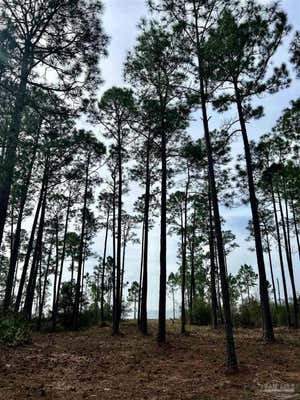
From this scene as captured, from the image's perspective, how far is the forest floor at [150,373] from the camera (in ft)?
17.5

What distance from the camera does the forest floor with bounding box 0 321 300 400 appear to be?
210 inches

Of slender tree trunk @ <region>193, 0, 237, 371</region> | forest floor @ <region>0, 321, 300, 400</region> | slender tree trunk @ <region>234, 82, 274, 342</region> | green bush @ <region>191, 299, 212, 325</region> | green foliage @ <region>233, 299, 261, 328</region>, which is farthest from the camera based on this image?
green bush @ <region>191, 299, 212, 325</region>

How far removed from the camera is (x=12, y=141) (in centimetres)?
693

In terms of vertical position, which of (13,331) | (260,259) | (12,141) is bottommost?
(13,331)

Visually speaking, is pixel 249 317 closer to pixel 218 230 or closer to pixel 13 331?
pixel 218 230

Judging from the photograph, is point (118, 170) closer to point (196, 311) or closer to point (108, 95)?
point (108, 95)

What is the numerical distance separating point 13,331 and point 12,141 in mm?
6707

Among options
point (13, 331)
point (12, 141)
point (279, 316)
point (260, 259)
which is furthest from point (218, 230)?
point (279, 316)

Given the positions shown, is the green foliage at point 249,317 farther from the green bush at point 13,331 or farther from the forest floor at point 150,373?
the green bush at point 13,331

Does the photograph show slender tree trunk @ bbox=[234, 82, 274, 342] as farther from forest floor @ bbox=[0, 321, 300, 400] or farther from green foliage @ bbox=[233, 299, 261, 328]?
green foliage @ bbox=[233, 299, 261, 328]

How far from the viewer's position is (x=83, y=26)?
8383 mm

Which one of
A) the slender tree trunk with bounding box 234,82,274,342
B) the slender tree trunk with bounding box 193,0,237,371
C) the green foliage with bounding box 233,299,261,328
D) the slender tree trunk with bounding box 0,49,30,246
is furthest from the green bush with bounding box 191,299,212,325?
the slender tree trunk with bounding box 0,49,30,246

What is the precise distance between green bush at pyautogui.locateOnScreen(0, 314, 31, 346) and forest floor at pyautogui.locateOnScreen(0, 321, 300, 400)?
45cm

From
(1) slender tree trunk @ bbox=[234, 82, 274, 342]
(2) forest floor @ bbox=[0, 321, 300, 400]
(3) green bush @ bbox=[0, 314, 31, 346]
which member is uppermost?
(1) slender tree trunk @ bbox=[234, 82, 274, 342]
